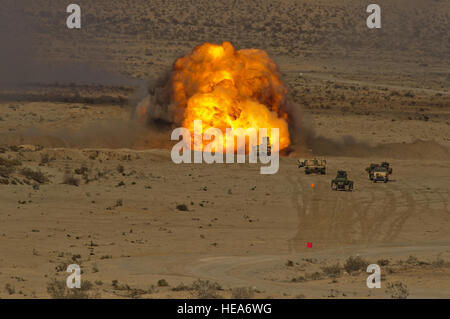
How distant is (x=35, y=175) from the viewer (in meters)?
41.7

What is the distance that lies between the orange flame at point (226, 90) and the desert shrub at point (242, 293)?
30451 mm

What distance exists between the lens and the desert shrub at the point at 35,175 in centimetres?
4138

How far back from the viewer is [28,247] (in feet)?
93.1

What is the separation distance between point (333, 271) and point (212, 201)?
51.0 ft

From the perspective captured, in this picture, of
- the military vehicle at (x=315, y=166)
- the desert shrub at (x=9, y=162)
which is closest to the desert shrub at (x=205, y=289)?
the desert shrub at (x=9, y=162)

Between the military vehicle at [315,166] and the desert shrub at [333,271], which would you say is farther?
the military vehicle at [315,166]

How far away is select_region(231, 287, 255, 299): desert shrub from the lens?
1981 cm

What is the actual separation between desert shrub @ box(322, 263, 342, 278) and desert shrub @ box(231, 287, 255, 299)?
158 inches

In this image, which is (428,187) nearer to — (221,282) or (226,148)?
(226,148)

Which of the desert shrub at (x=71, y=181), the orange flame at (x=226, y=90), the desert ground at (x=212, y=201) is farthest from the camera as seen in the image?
the orange flame at (x=226, y=90)

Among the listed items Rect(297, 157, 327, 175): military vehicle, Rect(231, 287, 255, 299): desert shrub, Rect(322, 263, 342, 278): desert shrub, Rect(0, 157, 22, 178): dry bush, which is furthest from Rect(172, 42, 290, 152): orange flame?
Rect(231, 287, 255, 299): desert shrub

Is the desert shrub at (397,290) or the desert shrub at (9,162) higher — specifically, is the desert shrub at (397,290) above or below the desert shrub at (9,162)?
below

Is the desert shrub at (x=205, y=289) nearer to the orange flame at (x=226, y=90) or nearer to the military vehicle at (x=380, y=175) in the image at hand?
the military vehicle at (x=380, y=175)

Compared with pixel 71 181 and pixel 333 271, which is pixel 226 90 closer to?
pixel 71 181
